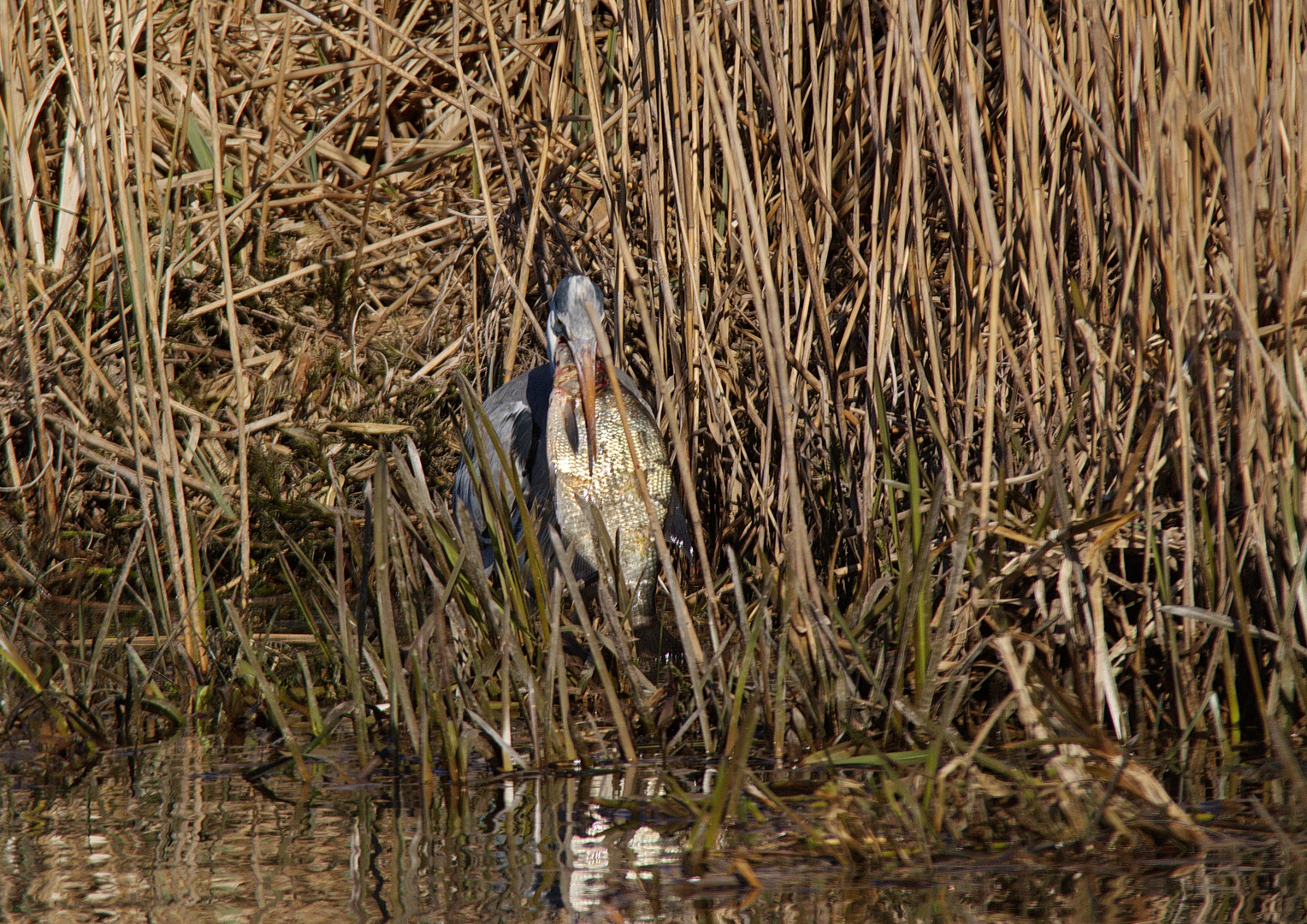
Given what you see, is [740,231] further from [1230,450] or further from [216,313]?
[216,313]

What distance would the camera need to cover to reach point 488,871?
5.70 ft

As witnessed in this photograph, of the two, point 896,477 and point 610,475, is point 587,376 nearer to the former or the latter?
point 610,475

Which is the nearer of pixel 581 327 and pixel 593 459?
pixel 581 327

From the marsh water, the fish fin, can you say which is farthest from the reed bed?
the fish fin

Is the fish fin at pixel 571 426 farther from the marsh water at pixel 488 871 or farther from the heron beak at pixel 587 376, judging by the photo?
the marsh water at pixel 488 871

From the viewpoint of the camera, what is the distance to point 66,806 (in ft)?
6.77

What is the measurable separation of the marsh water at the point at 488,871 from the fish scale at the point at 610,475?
3.75ft

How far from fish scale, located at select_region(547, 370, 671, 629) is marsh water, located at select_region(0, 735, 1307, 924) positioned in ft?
3.75

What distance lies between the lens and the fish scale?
3.16m

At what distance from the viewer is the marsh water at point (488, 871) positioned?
5.20 feet

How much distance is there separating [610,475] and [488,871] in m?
1.56

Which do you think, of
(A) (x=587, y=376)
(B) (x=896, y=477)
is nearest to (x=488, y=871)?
(B) (x=896, y=477)

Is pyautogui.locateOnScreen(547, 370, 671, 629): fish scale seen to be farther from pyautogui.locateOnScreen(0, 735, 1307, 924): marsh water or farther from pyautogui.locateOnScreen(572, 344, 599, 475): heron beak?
pyautogui.locateOnScreen(0, 735, 1307, 924): marsh water

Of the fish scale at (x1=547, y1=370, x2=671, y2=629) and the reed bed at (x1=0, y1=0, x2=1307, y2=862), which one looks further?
the fish scale at (x1=547, y1=370, x2=671, y2=629)
